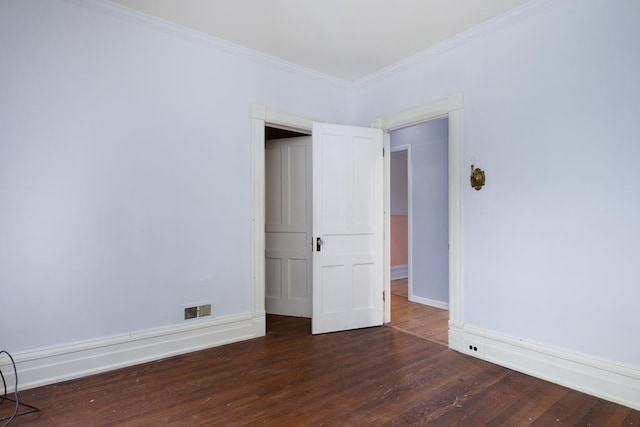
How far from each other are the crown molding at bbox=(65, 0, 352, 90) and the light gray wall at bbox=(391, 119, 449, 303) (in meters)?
1.59

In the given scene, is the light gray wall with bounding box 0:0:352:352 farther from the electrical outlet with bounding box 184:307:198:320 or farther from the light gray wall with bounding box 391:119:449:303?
the light gray wall with bounding box 391:119:449:303

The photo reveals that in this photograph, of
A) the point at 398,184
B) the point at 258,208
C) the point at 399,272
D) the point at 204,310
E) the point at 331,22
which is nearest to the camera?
the point at 331,22

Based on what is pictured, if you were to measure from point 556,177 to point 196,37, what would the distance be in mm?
3196

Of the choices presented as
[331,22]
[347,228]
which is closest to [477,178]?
[347,228]

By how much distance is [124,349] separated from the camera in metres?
2.73

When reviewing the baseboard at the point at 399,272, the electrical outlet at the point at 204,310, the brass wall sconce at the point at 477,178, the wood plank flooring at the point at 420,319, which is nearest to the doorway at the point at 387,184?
the brass wall sconce at the point at 477,178

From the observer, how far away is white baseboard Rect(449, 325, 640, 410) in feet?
7.16

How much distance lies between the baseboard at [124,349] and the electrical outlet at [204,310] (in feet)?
0.23

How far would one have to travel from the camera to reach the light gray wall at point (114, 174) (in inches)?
93.6

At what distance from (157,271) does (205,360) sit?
85 cm

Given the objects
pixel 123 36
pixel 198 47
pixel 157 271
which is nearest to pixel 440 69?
pixel 198 47

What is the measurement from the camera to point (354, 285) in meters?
3.71

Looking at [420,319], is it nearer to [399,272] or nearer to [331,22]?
[399,272]

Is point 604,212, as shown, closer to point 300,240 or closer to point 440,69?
point 440,69
